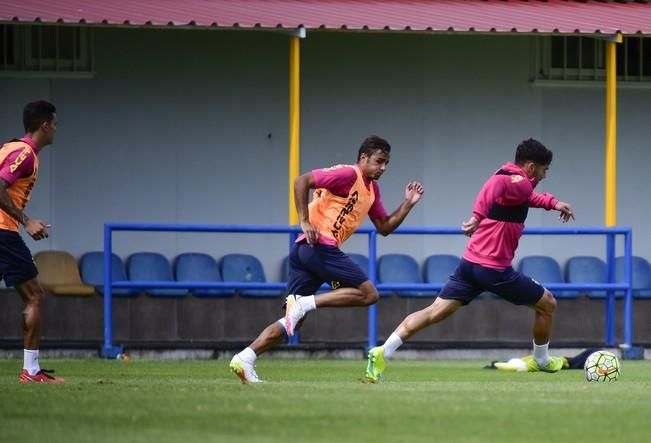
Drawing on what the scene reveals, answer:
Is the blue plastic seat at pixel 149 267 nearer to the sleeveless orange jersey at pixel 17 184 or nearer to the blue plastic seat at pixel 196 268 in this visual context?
the blue plastic seat at pixel 196 268

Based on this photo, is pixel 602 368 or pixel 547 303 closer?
pixel 602 368

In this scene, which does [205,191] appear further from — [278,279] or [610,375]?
[610,375]

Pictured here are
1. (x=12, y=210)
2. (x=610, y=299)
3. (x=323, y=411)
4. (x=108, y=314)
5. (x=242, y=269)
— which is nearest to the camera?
(x=323, y=411)

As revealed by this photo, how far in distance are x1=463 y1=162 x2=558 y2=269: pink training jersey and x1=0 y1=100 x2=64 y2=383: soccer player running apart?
3583mm

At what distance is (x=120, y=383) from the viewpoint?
519 inches

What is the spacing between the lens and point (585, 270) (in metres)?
21.3

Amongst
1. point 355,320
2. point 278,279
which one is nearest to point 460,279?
point 355,320

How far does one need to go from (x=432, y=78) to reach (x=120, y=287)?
5.37 metres

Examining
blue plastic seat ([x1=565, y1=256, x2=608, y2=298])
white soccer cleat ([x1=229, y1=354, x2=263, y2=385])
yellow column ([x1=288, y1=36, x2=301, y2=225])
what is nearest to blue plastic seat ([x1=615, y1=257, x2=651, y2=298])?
blue plastic seat ([x1=565, y1=256, x2=608, y2=298])

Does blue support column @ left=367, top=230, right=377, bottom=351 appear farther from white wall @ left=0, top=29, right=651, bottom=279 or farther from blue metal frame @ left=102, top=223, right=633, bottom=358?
white wall @ left=0, top=29, right=651, bottom=279

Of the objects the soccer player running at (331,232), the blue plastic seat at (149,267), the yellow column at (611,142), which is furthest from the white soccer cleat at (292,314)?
the blue plastic seat at (149,267)

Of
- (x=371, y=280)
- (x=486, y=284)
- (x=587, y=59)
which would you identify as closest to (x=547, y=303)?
(x=486, y=284)

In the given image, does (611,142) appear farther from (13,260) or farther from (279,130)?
(13,260)

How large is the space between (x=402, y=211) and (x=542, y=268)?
7.88 m
